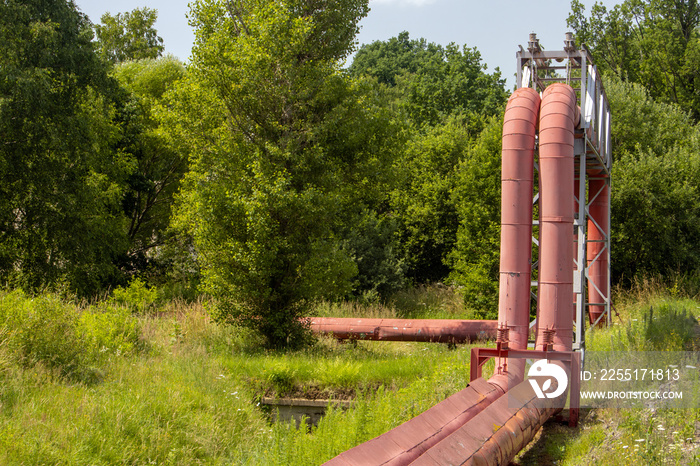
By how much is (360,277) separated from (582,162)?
1356 centimetres

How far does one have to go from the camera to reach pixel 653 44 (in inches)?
1312

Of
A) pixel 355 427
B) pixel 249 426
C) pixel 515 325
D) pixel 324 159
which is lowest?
pixel 249 426

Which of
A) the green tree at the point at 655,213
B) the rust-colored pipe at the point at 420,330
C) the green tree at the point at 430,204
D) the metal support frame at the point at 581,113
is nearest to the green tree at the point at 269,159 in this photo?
the rust-colored pipe at the point at 420,330

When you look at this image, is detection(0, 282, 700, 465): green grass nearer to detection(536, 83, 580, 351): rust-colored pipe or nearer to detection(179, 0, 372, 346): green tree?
detection(536, 83, 580, 351): rust-colored pipe

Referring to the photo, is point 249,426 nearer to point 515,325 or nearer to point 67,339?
point 67,339

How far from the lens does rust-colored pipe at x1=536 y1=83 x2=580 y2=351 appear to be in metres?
8.21

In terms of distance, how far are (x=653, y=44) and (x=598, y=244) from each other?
23.6 m

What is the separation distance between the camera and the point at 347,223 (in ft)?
50.9

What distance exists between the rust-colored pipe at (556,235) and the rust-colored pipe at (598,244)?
18.1ft

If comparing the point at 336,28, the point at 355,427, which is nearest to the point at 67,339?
the point at 355,427

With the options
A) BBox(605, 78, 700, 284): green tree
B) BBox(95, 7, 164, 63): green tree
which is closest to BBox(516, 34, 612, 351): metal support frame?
BBox(605, 78, 700, 284): green tree

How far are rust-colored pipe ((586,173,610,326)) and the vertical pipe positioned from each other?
573 centimetres

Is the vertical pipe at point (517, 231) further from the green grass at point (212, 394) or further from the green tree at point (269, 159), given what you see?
the green tree at point (269, 159)

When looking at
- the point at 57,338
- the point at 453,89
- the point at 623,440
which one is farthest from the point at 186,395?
the point at 453,89
